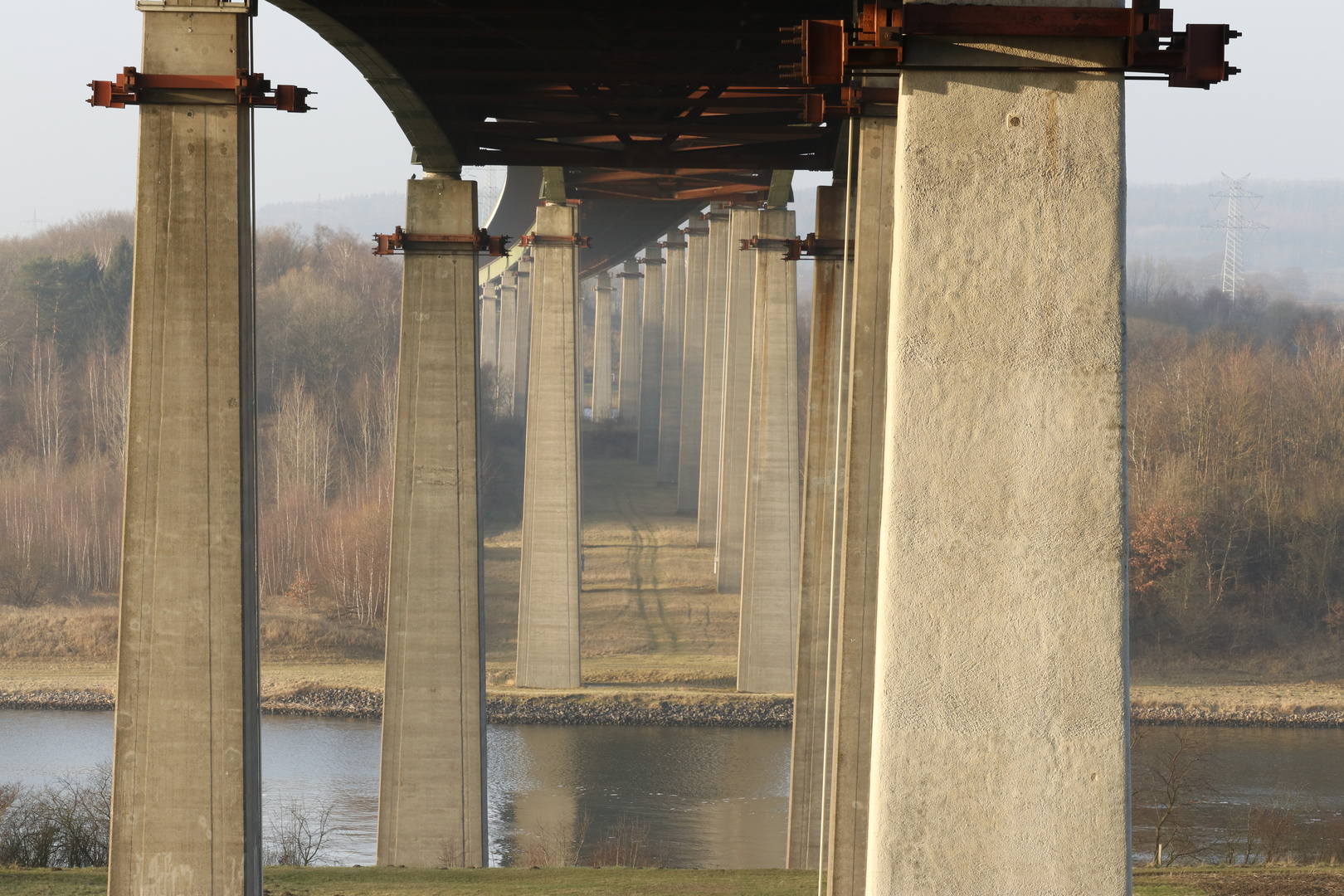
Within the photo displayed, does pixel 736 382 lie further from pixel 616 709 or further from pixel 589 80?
pixel 589 80

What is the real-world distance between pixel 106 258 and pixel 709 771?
67030 millimetres

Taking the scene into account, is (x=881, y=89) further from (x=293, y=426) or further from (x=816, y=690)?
(x=293, y=426)

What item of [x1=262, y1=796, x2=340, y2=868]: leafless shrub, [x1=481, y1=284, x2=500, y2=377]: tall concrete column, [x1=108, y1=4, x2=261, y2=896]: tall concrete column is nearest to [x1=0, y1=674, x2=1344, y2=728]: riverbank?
[x1=262, y1=796, x2=340, y2=868]: leafless shrub

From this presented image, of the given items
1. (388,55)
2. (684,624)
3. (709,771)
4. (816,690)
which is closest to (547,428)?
(709,771)

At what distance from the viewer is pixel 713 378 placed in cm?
5625

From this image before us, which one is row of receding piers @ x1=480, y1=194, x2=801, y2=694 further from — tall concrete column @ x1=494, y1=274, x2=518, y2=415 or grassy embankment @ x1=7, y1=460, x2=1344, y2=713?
tall concrete column @ x1=494, y1=274, x2=518, y2=415

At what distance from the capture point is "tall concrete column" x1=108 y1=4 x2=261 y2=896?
14781 millimetres

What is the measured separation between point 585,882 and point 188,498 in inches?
322

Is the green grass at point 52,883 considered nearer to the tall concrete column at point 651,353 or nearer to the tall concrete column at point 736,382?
the tall concrete column at point 736,382

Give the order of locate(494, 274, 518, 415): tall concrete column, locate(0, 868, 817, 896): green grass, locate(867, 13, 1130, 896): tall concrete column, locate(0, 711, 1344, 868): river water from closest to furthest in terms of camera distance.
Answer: locate(867, 13, 1130, 896): tall concrete column < locate(0, 868, 817, 896): green grass < locate(0, 711, 1344, 868): river water < locate(494, 274, 518, 415): tall concrete column

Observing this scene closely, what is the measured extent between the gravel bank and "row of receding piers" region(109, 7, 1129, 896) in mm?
14566

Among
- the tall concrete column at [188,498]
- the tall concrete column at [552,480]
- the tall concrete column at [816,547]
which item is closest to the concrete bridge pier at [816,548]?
the tall concrete column at [816,547]

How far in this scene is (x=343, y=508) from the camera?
64.7m

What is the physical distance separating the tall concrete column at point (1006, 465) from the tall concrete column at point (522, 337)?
7853 centimetres
